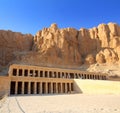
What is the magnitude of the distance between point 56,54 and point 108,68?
841 inches

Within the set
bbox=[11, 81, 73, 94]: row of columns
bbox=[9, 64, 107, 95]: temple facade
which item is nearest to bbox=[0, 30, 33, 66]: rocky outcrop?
bbox=[9, 64, 107, 95]: temple facade

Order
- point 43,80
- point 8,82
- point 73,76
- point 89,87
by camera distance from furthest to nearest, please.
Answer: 1. point 73,76
2. point 43,80
3. point 89,87
4. point 8,82

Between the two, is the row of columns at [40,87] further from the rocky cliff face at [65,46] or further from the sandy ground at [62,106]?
the rocky cliff face at [65,46]

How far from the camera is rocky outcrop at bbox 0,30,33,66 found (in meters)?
65.1

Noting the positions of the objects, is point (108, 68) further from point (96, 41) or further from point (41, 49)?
point (41, 49)

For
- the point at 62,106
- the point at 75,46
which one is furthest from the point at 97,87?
the point at 75,46

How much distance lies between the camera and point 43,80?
4006 centimetres

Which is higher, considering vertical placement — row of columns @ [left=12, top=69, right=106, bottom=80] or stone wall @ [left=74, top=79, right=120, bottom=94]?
row of columns @ [left=12, top=69, right=106, bottom=80]

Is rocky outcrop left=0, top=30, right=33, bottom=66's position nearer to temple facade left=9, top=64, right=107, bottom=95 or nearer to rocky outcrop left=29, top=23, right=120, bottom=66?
rocky outcrop left=29, top=23, right=120, bottom=66

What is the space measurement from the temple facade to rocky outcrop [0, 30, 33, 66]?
1994cm

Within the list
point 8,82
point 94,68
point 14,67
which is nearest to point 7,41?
point 14,67

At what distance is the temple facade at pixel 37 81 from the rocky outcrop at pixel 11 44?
785 inches

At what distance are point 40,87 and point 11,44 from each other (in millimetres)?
39277

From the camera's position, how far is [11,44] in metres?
73.1
